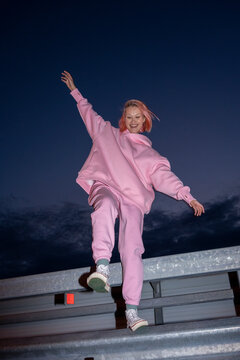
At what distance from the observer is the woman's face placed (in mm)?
3385

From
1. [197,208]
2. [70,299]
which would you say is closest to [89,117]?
[197,208]

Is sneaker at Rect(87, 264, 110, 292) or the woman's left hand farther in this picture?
the woman's left hand

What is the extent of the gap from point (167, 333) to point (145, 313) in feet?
7.37

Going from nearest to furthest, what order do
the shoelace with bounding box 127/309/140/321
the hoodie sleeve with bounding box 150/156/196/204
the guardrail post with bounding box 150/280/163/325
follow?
the shoelace with bounding box 127/309/140/321 < the hoodie sleeve with bounding box 150/156/196/204 < the guardrail post with bounding box 150/280/163/325

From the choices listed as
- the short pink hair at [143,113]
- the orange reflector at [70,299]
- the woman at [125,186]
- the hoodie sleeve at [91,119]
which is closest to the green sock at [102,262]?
the woman at [125,186]

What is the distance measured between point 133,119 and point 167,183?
3.11 ft

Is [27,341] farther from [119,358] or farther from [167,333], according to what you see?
[167,333]

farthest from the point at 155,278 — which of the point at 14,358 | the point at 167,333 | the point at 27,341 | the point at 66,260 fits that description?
the point at 66,260

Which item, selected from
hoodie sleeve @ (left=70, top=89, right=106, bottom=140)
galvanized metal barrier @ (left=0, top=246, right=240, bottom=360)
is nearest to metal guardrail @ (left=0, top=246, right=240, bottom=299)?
galvanized metal barrier @ (left=0, top=246, right=240, bottom=360)

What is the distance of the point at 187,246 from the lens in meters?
31.9

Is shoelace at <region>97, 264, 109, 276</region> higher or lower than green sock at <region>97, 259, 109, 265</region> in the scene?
lower

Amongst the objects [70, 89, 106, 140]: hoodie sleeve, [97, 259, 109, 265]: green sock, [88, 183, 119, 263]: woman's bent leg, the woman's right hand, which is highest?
the woman's right hand

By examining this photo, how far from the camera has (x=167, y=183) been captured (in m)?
2.85

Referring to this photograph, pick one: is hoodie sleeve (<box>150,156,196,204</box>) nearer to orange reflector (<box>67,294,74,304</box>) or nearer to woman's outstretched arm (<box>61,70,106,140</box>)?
woman's outstretched arm (<box>61,70,106,140</box>)
